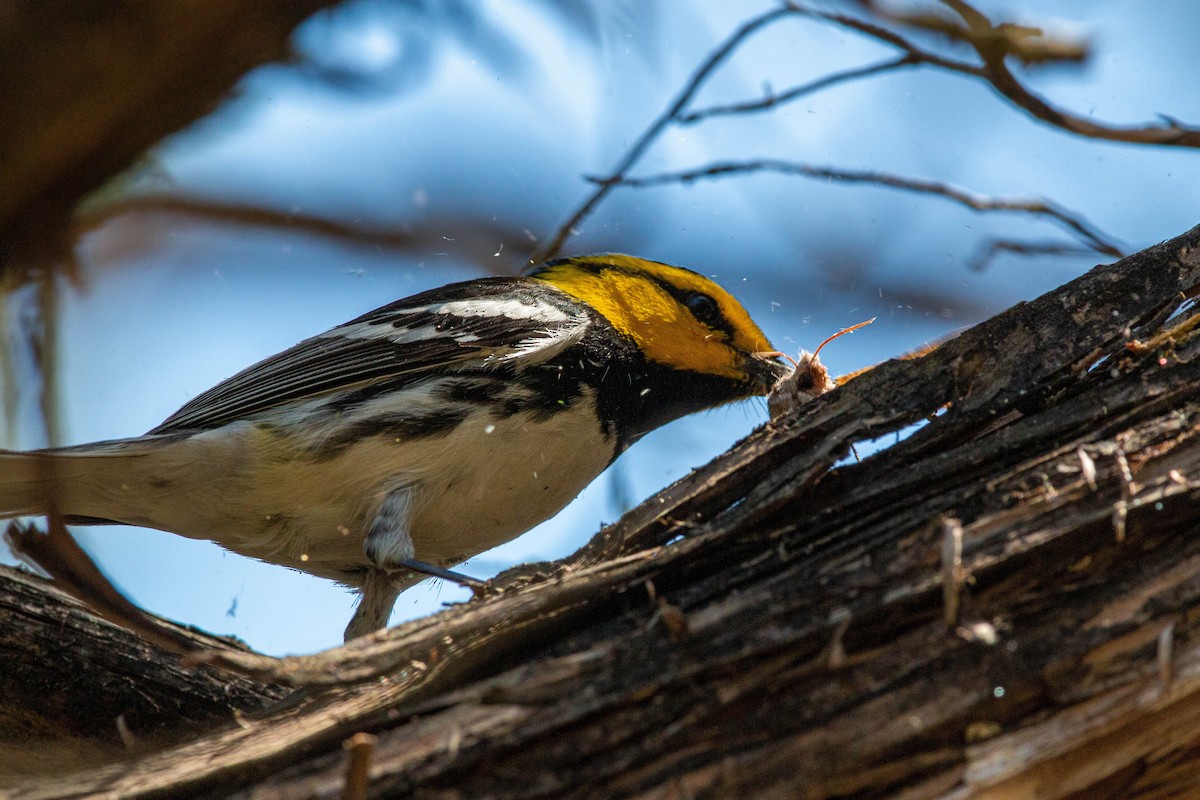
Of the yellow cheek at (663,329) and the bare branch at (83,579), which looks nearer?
the bare branch at (83,579)

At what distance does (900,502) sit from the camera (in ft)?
7.27

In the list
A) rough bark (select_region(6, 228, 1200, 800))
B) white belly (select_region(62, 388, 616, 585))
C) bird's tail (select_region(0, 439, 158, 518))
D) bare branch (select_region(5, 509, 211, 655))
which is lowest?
rough bark (select_region(6, 228, 1200, 800))

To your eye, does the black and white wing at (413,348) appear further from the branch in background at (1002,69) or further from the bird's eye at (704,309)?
the branch in background at (1002,69)

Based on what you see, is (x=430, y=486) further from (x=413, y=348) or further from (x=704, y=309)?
(x=704, y=309)

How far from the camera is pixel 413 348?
13.1ft

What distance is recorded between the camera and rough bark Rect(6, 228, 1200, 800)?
182cm

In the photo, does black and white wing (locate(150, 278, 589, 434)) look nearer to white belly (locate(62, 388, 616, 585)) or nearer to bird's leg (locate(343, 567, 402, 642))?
white belly (locate(62, 388, 616, 585))

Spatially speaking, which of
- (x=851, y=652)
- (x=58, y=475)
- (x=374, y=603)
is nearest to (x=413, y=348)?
(x=374, y=603)

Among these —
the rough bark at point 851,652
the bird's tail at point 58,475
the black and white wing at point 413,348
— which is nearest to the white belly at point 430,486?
the black and white wing at point 413,348

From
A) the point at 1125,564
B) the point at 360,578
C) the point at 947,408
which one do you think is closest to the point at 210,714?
the point at 360,578

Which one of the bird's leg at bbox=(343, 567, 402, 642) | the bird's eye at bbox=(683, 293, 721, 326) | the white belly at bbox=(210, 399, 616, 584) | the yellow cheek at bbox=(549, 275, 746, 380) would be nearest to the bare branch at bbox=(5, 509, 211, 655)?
the white belly at bbox=(210, 399, 616, 584)

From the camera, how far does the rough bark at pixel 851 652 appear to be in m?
1.82

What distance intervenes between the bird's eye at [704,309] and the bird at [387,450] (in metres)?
0.41

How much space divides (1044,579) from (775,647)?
55 centimetres
